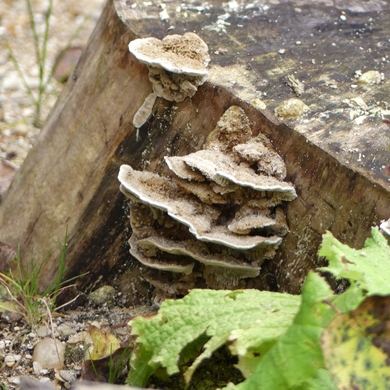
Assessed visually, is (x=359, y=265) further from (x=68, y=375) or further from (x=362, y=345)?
(x=68, y=375)

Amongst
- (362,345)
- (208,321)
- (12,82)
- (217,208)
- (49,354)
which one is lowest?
(12,82)

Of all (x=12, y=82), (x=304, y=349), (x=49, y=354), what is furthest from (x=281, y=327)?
(x=12, y=82)

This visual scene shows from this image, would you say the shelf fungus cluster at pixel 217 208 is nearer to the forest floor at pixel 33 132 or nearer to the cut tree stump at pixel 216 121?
the cut tree stump at pixel 216 121

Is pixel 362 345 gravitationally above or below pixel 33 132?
above

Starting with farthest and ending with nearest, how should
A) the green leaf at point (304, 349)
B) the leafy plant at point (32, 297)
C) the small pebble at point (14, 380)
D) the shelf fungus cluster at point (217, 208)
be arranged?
the leafy plant at point (32, 297) → the small pebble at point (14, 380) → the shelf fungus cluster at point (217, 208) → the green leaf at point (304, 349)

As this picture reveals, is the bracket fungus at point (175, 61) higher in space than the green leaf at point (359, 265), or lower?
higher

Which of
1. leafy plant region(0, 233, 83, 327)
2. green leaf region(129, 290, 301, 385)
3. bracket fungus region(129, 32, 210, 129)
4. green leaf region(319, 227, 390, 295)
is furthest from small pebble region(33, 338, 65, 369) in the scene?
green leaf region(319, 227, 390, 295)

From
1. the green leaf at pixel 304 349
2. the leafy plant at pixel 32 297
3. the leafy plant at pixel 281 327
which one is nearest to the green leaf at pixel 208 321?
the leafy plant at pixel 281 327
